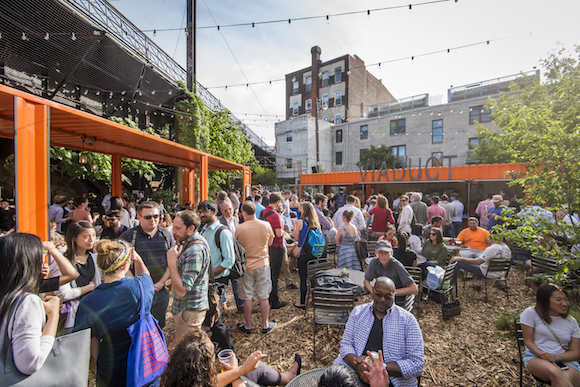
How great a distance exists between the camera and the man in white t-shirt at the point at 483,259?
540cm

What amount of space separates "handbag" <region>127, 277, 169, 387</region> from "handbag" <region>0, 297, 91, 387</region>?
0.92ft

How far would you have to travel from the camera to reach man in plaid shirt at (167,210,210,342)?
104 inches

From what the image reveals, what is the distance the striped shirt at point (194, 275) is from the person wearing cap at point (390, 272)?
2194 millimetres

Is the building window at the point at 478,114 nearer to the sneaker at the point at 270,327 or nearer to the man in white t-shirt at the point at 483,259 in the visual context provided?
the man in white t-shirt at the point at 483,259

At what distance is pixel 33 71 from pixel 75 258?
9362 millimetres

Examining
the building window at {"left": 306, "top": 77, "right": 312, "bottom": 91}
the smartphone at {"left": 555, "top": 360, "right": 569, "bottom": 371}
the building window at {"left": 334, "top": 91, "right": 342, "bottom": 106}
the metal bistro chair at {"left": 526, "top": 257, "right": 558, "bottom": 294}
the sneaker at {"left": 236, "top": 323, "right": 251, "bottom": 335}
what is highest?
the building window at {"left": 306, "top": 77, "right": 312, "bottom": 91}

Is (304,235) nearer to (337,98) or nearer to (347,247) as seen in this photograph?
(347,247)

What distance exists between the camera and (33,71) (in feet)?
28.3

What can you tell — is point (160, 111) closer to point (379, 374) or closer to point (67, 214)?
point (67, 214)

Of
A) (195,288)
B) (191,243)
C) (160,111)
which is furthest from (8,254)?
(160,111)

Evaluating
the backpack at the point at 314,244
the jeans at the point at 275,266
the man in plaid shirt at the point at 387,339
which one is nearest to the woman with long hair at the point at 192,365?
the man in plaid shirt at the point at 387,339

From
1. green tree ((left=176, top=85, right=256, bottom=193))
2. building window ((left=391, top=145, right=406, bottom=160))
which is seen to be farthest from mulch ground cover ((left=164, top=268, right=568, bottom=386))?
building window ((left=391, top=145, right=406, bottom=160))

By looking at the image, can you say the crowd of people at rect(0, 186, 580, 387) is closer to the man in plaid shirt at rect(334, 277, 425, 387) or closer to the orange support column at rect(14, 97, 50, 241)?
the man in plaid shirt at rect(334, 277, 425, 387)

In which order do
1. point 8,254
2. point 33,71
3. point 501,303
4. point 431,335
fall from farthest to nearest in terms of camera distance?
point 33,71
point 501,303
point 431,335
point 8,254
